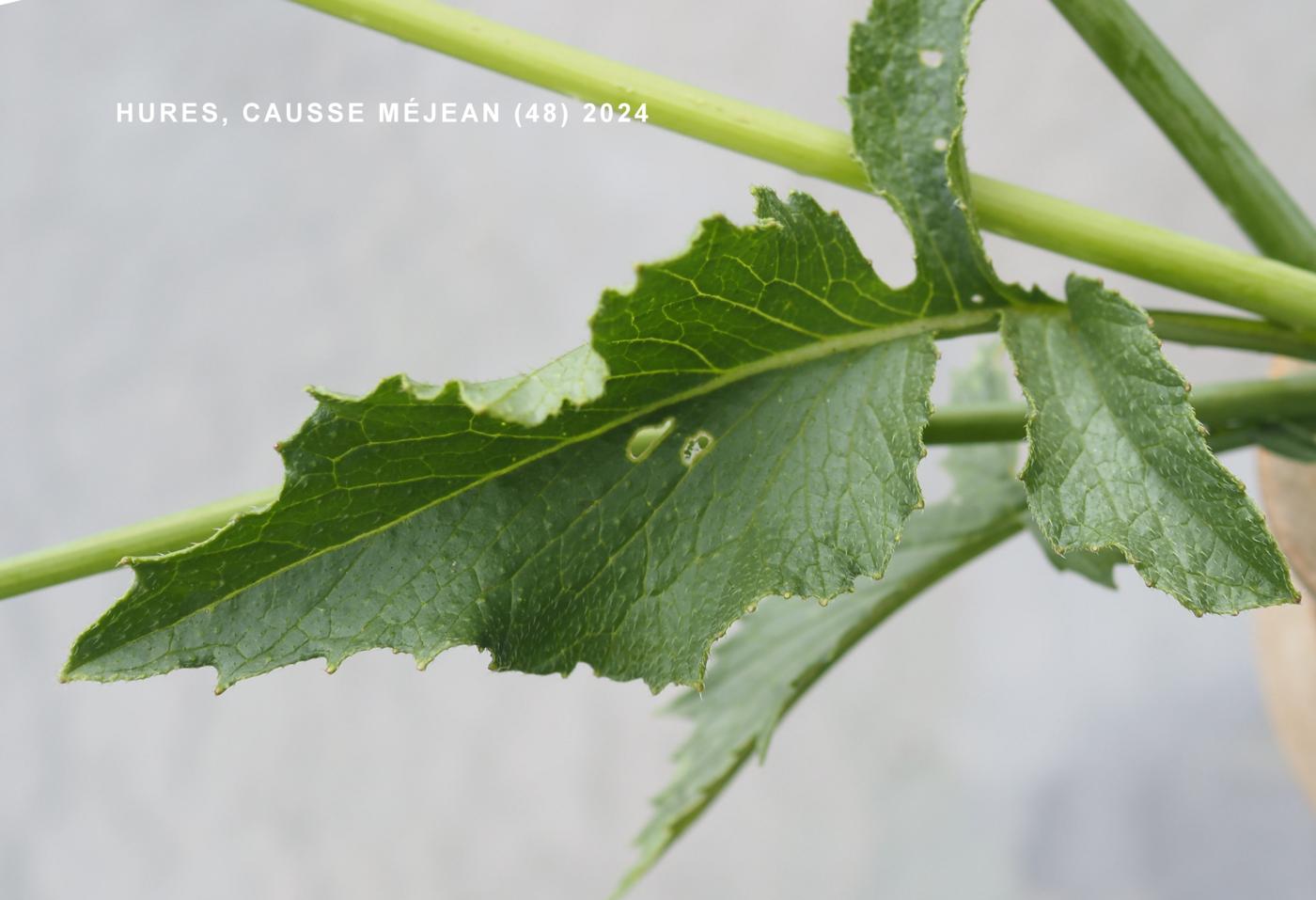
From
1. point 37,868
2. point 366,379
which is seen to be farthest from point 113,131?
point 37,868

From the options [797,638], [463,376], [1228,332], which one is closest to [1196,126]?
[1228,332]

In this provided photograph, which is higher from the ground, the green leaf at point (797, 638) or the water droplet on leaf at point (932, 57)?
the water droplet on leaf at point (932, 57)

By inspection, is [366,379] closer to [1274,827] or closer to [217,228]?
[217,228]

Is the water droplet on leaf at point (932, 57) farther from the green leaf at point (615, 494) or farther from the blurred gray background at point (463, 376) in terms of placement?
the blurred gray background at point (463, 376)

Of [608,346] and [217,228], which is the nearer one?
[608,346]

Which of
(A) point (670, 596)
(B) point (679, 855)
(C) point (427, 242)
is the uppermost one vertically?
(C) point (427, 242)

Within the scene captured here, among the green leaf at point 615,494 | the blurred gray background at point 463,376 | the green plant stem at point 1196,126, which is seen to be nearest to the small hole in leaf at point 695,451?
the green leaf at point 615,494

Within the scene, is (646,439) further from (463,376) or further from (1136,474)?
(463,376)
